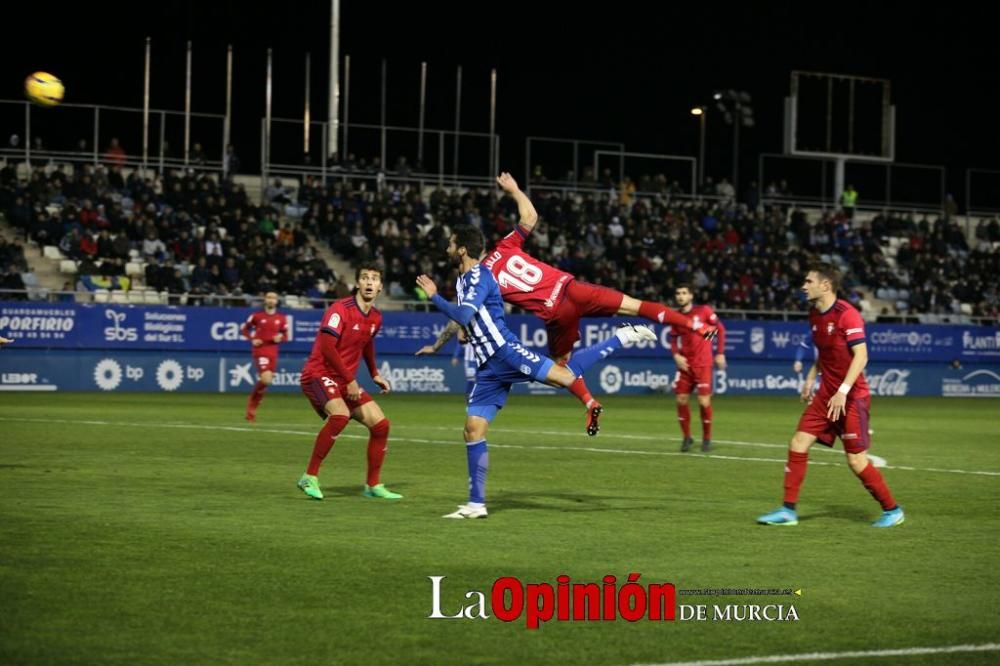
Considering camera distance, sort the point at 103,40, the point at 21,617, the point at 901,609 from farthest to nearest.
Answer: the point at 103,40 < the point at 901,609 < the point at 21,617

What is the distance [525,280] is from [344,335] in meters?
1.92

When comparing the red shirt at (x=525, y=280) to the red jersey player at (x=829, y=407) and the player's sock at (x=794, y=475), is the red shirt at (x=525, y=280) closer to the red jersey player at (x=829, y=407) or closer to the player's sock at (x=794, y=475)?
the red jersey player at (x=829, y=407)

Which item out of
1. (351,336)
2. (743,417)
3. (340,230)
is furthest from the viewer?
(340,230)

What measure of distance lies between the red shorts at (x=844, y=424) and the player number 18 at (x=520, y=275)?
3163 millimetres

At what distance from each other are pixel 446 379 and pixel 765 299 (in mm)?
12688

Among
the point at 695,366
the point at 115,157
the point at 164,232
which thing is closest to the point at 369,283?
the point at 695,366

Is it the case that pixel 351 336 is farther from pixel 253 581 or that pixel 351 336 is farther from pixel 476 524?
pixel 253 581

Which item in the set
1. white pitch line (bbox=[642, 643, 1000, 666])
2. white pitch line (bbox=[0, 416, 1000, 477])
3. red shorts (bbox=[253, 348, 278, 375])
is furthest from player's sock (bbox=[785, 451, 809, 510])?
red shorts (bbox=[253, 348, 278, 375])

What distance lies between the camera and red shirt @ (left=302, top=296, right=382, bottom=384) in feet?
47.1

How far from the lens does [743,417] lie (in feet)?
108

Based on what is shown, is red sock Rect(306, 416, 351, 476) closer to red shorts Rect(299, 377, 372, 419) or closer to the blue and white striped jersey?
red shorts Rect(299, 377, 372, 419)

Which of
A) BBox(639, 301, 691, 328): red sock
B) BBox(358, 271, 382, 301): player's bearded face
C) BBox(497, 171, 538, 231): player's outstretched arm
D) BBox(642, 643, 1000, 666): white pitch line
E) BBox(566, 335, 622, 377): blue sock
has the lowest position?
BBox(642, 643, 1000, 666): white pitch line

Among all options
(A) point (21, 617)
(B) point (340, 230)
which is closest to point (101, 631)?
(A) point (21, 617)

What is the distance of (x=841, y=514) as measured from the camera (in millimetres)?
13789
